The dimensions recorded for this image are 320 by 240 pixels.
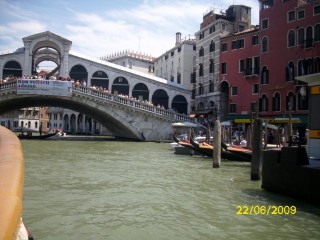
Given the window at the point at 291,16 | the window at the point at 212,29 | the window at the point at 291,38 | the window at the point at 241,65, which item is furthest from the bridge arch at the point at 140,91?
the window at the point at 291,16

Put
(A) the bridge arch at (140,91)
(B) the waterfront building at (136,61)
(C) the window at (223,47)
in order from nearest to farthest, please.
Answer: (C) the window at (223,47) → (A) the bridge arch at (140,91) → (B) the waterfront building at (136,61)

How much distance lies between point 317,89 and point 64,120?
3956 centimetres

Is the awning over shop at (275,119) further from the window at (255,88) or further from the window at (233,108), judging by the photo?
the window at (255,88)

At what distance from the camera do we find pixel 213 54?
2695 cm

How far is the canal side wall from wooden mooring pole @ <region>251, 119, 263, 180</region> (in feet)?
24.9

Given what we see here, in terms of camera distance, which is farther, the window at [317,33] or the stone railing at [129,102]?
the stone railing at [129,102]

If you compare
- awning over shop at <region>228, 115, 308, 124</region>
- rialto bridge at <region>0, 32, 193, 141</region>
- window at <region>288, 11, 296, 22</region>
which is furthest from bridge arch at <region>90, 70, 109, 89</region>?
window at <region>288, 11, 296, 22</region>

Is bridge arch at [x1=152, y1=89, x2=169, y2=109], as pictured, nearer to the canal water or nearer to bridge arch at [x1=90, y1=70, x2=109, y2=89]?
bridge arch at [x1=90, y1=70, x2=109, y2=89]

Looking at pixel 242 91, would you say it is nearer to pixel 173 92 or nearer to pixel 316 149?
pixel 173 92

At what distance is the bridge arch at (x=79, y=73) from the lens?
2786 cm

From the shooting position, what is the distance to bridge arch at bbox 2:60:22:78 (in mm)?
27391

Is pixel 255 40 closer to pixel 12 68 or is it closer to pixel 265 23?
pixel 265 23

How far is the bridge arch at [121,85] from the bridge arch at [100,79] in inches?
24.2
